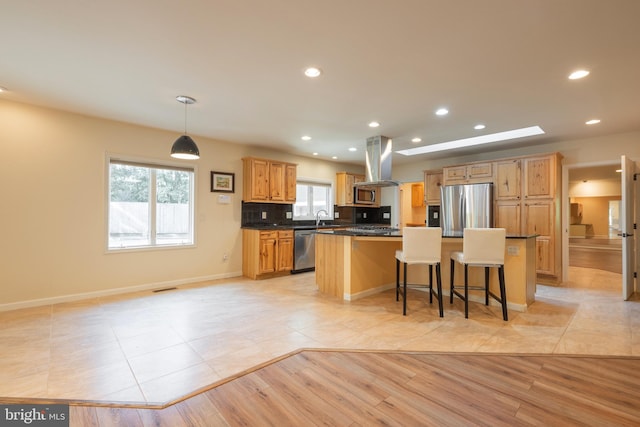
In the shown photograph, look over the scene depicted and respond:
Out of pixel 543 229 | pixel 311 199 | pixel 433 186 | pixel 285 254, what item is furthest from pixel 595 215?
pixel 285 254

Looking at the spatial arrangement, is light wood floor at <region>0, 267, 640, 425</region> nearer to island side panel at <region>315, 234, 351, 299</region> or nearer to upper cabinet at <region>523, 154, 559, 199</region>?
island side panel at <region>315, 234, 351, 299</region>

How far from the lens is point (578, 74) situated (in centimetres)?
275

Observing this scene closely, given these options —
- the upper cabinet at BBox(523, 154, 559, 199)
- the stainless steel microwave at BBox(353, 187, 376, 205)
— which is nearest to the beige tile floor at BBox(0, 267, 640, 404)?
the upper cabinet at BBox(523, 154, 559, 199)

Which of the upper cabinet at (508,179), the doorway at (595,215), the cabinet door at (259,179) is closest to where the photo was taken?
the upper cabinet at (508,179)

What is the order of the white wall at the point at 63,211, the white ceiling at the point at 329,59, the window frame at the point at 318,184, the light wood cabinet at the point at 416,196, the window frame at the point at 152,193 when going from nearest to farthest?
the white ceiling at the point at 329,59
the white wall at the point at 63,211
the window frame at the point at 152,193
the window frame at the point at 318,184
the light wood cabinet at the point at 416,196

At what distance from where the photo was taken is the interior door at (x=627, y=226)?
12.9 ft

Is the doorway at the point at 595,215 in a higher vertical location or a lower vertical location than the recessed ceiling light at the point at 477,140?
lower

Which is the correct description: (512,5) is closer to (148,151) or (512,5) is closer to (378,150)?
(378,150)

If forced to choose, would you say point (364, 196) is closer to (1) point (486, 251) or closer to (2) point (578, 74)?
(1) point (486, 251)

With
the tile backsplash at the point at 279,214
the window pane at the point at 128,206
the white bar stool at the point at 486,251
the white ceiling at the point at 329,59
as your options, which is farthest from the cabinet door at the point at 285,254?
the white bar stool at the point at 486,251

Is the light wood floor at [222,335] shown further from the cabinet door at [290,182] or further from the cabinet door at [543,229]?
the cabinet door at [290,182]

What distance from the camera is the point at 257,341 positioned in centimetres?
262

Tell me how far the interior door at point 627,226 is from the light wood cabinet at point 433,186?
2.79m
